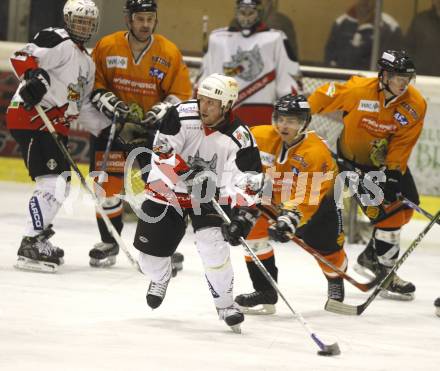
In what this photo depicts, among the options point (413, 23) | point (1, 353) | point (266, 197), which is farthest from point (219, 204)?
point (413, 23)

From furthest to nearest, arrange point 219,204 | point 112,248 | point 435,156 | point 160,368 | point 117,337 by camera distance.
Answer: point 435,156 < point 112,248 < point 219,204 < point 117,337 < point 160,368

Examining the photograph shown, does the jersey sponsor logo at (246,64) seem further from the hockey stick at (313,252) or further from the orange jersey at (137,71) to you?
the hockey stick at (313,252)

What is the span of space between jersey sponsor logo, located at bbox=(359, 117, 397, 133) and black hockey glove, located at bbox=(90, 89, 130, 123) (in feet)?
3.69

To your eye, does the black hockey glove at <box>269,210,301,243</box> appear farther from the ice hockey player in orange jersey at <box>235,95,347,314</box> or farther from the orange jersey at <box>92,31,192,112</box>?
the orange jersey at <box>92,31,192,112</box>

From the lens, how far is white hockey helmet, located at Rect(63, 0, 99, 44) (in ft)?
18.0

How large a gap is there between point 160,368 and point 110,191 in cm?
208

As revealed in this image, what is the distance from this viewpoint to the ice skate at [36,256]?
17.9 feet

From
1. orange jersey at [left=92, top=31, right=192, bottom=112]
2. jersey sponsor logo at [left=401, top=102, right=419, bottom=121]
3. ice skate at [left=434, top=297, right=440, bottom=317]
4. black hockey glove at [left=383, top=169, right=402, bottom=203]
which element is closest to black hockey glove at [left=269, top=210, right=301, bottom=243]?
ice skate at [left=434, top=297, right=440, bottom=317]

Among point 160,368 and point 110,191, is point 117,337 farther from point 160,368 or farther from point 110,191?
point 110,191

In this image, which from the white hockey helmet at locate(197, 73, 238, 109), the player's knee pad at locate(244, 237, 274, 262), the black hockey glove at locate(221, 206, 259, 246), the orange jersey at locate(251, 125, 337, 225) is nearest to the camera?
the black hockey glove at locate(221, 206, 259, 246)

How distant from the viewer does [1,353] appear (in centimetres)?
388

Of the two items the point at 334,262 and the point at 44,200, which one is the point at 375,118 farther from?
the point at 44,200

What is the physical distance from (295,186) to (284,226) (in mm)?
352

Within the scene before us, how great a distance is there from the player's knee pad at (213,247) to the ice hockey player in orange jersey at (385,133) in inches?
50.1
